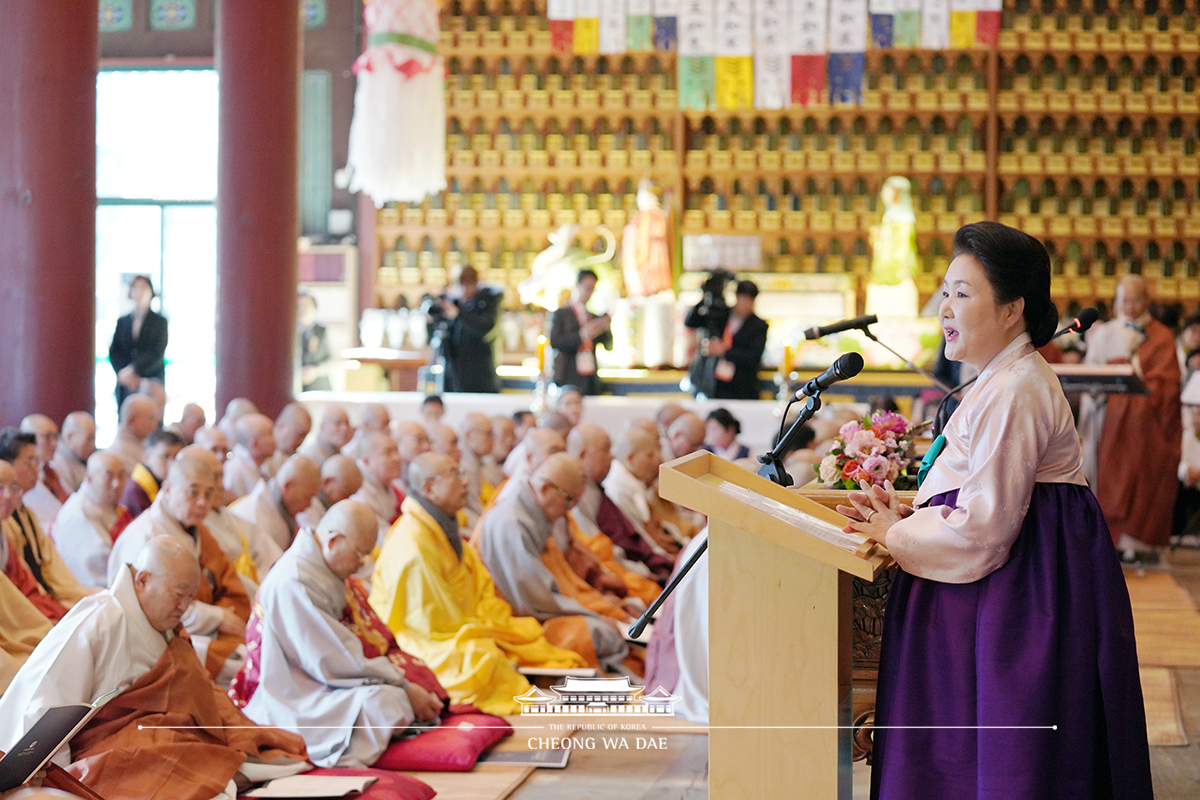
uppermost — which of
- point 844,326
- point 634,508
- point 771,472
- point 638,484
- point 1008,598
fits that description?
point 844,326

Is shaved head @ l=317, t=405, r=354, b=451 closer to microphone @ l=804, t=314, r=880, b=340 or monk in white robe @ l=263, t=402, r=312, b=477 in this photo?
monk in white robe @ l=263, t=402, r=312, b=477

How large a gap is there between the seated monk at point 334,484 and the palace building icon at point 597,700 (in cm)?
145

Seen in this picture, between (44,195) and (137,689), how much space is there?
3876 millimetres

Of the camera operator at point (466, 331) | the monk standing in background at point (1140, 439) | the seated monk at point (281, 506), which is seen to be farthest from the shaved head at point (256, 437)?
the monk standing in background at point (1140, 439)

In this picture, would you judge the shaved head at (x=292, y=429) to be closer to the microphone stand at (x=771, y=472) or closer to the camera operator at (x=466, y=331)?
the camera operator at (x=466, y=331)

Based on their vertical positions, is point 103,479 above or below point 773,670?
below

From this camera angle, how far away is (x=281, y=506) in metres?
5.68

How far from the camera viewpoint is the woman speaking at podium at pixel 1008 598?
191 cm

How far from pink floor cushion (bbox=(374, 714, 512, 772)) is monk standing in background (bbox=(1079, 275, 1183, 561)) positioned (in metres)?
4.26

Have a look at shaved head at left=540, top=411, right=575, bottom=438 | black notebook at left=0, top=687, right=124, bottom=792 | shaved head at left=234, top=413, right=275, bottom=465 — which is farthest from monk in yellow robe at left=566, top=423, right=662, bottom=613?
black notebook at left=0, top=687, right=124, bottom=792

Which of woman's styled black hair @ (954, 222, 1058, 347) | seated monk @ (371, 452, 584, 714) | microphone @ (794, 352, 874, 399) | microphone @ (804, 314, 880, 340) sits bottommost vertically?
seated monk @ (371, 452, 584, 714)

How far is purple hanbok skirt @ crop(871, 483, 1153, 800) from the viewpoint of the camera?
1.91 metres

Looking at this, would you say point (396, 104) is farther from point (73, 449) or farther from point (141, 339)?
point (73, 449)

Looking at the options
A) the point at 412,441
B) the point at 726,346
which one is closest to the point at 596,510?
the point at 412,441
